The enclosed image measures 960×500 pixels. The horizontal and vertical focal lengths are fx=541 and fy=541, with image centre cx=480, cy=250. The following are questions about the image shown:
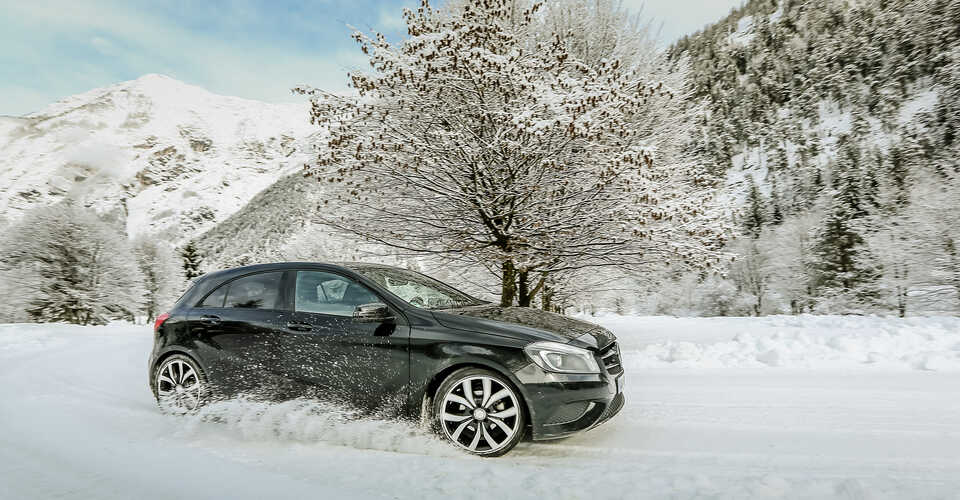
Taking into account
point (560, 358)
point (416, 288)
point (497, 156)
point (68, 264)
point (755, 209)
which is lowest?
point (560, 358)

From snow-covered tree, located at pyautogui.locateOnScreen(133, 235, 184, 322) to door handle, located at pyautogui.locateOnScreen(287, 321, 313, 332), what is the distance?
54884 mm

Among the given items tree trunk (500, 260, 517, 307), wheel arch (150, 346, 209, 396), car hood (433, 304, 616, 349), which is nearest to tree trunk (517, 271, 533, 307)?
tree trunk (500, 260, 517, 307)

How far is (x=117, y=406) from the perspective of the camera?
18.8ft

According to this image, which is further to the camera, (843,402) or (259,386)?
(843,402)

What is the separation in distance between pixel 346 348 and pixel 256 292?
124 cm

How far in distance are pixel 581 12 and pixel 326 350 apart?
10.3 m

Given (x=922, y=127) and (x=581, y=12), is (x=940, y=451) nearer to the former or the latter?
(x=581, y=12)

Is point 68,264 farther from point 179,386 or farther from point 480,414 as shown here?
point 480,414

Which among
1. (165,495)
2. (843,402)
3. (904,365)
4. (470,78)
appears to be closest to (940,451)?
(843,402)

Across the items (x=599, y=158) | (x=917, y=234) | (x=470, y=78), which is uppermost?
(x=917, y=234)

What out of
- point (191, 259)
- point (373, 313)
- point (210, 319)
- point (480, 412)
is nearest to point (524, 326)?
point (480, 412)

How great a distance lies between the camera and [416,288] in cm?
509

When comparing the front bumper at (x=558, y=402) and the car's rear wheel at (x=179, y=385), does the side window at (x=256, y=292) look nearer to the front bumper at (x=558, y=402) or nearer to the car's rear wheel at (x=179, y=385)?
the car's rear wheel at (x=179, y=385)

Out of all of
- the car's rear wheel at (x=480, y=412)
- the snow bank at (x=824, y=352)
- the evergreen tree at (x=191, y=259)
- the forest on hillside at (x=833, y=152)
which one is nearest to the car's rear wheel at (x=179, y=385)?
the car's rear wheel at (x=480, y=412)
